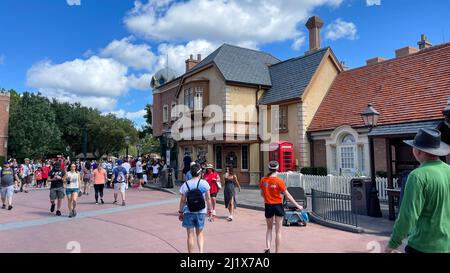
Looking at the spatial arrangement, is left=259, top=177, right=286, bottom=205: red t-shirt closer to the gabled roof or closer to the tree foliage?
the gabled roof

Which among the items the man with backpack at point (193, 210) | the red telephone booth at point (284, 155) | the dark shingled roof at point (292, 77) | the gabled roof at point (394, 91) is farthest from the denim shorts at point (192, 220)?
the dark shingled roof at point (292, 77)

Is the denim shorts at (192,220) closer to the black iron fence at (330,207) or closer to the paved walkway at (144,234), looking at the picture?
the paved walkway at (144,234)

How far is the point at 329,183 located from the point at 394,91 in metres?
5.81

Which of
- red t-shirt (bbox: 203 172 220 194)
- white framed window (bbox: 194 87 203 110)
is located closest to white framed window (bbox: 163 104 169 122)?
white framed window (bbox: 194 87 203 110)

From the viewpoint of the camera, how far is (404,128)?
1041cm

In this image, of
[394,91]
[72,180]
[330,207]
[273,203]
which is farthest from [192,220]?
[394,91]

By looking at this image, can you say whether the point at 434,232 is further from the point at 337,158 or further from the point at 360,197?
the point at 337,158

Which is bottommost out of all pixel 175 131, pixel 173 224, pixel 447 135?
pixel 173 224

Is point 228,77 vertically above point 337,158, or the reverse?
point 228,77

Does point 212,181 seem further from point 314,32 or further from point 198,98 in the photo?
point 314,32

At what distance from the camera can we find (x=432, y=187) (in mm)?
3021
